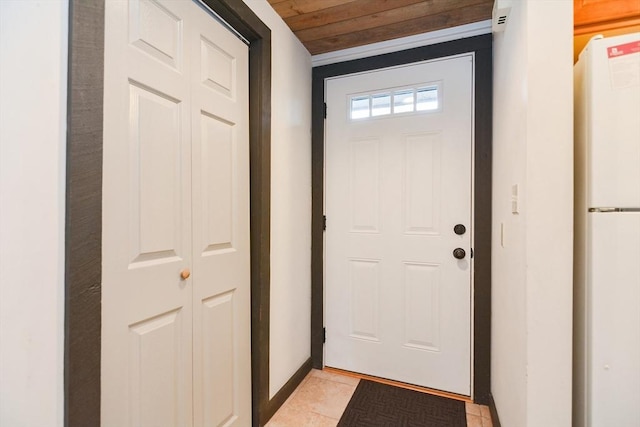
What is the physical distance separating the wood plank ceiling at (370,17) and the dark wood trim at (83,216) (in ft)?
3.83

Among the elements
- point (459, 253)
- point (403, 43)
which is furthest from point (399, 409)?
point (403, 43)

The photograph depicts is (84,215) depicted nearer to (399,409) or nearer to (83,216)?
(83,216)

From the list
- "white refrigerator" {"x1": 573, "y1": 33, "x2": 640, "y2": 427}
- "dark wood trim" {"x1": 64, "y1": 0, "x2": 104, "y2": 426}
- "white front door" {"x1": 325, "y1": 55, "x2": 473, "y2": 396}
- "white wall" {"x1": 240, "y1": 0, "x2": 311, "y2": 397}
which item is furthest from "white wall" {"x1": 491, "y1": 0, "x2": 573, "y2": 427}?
"dark wood trim" {"x1": 64, "y1": 0, "x2": 104, "y2": 426}

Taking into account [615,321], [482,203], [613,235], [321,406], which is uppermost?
[482,203]

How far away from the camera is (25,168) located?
82 centimetres

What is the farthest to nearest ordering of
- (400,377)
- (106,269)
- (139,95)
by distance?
(400,377)
(139,95)
(106,269)

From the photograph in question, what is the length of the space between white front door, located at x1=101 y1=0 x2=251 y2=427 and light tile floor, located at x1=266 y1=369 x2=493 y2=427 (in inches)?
10.2

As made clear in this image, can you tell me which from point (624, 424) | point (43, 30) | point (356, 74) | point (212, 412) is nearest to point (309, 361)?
point (212, 412)

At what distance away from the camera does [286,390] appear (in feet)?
6.44

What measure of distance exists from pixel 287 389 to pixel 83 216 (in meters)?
1.61

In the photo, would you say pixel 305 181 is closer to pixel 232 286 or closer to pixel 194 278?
pixel 232 286

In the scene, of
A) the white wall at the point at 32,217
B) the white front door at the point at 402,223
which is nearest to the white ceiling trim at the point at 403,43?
the white front door at the point at 402,223

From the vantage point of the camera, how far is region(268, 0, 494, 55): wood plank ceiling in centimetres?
176

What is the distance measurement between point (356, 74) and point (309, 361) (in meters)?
2.10
